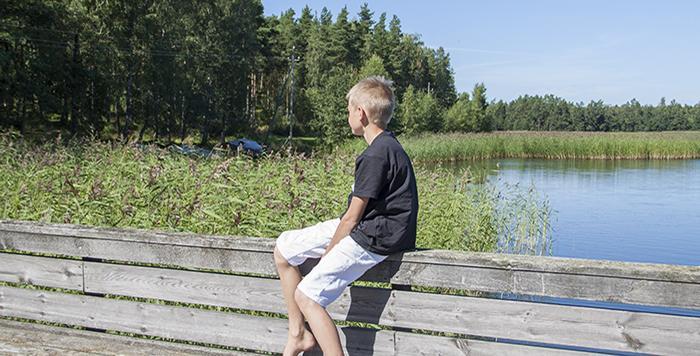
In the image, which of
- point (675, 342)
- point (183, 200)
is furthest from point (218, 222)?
point (675, 342)

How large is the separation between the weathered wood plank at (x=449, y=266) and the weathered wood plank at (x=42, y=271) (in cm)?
9

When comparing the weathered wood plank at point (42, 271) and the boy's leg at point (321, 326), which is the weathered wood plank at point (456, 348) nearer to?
the boy's leg at point (321, 326)

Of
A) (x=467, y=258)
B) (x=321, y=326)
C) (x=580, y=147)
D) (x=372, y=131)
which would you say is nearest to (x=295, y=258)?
(x=321, y=326)

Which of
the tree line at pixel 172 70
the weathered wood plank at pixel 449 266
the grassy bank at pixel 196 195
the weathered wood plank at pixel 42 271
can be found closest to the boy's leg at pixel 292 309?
the weathered wood plank at pixel 449 266

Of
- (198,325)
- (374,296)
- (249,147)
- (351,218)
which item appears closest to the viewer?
(351,218)

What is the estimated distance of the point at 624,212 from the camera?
1759cm

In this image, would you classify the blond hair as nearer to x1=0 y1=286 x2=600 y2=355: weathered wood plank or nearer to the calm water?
x1=0 y1=286 x2=600 y2=355: weathered wood plank

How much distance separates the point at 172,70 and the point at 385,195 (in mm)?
38206

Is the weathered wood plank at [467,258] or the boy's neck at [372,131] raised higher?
the boy's neck at [372,131]

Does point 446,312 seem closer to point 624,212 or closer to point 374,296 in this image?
point 374,296

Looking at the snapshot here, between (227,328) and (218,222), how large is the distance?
2.25m

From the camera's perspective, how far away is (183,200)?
→ 20.6 feet

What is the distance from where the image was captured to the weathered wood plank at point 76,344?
4027 mm

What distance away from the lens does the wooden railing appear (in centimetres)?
302
